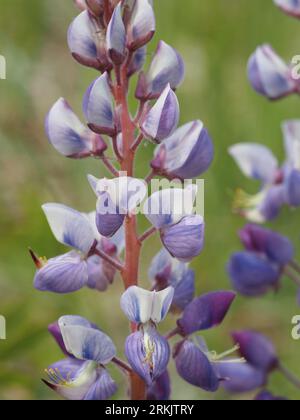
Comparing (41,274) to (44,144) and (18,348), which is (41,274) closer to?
(18,348)

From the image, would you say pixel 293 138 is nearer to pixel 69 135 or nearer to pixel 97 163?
pixel 69 135

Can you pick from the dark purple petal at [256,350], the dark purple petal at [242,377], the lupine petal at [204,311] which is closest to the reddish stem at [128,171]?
the lupine petal at [204,311]

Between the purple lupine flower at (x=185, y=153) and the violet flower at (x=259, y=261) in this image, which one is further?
the violet flower at (x=259, y=261)

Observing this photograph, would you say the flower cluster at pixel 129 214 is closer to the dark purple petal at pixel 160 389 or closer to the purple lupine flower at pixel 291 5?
the dark purple petal at pixel 160 389

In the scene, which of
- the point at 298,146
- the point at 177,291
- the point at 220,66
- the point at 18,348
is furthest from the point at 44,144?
the point at 177,291

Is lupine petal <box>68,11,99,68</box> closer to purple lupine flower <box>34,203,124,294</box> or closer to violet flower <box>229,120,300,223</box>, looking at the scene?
A: purple lupine flower <box>34,203,124,294</box>

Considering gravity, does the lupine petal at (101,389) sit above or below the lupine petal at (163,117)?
below
